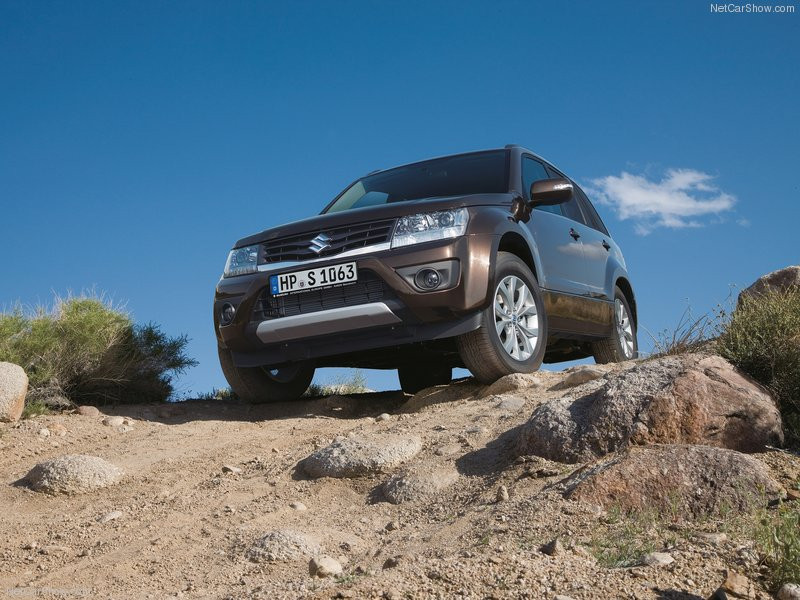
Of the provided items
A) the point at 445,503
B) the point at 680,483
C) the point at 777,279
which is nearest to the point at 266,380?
the point at 445,503

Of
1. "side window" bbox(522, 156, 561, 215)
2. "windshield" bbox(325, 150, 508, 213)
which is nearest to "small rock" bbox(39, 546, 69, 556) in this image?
"windshield" bbox(325, 150, 508, 213)

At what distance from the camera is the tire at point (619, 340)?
8.83 m

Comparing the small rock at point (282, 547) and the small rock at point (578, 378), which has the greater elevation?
the small rock at point (578, 378)

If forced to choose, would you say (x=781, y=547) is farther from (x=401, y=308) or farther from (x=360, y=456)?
(x=401, y=308)

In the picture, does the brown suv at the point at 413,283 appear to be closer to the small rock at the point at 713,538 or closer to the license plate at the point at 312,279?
the license plate at the point at 312,279

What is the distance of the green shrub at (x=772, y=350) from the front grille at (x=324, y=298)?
2.32 meters

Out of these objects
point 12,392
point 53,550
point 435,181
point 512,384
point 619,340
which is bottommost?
point 53,550

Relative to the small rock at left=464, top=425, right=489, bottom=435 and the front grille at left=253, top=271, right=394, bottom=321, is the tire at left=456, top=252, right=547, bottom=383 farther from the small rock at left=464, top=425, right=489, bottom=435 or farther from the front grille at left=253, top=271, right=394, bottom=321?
the small rock at left=464, top=425, right=489, bottom=435

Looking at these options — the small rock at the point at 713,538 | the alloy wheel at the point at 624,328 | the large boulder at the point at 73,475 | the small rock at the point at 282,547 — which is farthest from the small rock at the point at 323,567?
the alloy wheel at the point at 624,328

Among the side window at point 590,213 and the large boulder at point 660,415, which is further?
the side window at point 590,213

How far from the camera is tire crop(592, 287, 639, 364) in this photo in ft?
29.0

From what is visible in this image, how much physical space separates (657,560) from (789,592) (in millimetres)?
445

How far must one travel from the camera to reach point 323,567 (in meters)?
3.49

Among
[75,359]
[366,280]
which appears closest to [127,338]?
[75,359]
